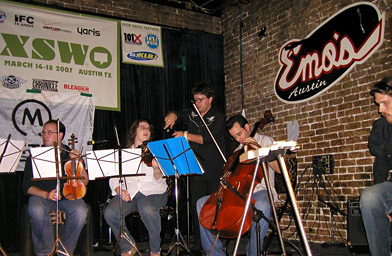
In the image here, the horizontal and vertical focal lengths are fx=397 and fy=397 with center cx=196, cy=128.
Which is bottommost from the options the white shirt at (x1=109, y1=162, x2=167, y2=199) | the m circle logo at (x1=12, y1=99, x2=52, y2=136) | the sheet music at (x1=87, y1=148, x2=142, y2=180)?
the white shirt at (x1=109, y1=162, x2=167, y2=199)

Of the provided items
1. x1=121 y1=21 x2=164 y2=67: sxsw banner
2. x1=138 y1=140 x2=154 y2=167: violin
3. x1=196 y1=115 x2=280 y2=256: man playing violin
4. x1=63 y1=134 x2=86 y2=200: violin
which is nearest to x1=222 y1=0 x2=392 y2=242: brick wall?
x1=121 y1=21 x2=164 y2=67: sxsw banner

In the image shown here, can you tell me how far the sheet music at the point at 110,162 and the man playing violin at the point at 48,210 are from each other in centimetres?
15

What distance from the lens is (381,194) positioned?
2.70 metres

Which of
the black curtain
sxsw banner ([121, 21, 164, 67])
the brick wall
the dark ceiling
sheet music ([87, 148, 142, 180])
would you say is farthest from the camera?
the dark ceiling

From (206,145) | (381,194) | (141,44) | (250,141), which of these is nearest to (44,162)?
(206,145)

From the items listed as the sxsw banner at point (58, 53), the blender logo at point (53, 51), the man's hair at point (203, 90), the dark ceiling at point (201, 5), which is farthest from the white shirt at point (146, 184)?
the dark ceiling at point (201, 5)

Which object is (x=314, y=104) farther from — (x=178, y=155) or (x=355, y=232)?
(x=178, y=155)

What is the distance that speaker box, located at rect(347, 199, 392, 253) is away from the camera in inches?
155

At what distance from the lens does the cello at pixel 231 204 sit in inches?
115

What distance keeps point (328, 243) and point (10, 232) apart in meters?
3.95

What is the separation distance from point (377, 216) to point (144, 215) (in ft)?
6.79

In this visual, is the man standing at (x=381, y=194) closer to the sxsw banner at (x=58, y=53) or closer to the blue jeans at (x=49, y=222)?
the blue jeans at (x=49, y=222)

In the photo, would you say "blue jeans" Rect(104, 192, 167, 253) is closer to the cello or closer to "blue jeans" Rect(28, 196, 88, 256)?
"blue jeans" Rect(28, 196, 88, 256)

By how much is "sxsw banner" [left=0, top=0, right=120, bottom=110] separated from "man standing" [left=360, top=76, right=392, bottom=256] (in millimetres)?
3925
